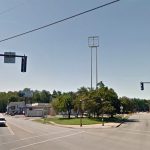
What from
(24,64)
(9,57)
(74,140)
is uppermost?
(9,57)

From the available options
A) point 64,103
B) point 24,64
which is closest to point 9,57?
point 24,64

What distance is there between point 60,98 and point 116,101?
13506 mm

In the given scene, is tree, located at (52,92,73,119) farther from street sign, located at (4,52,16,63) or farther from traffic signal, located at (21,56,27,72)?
street sign, located at (4,52,16,63)

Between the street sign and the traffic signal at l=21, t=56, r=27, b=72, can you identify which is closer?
the street sign

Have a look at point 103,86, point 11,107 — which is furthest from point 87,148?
point 11,107

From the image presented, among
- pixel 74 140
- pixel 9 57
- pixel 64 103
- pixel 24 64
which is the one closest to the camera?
pixel 9 57

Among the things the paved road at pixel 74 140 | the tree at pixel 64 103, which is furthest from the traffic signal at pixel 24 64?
the tree at pixel 64 103

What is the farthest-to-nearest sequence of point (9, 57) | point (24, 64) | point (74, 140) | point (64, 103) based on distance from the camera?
point (64, 103) < point (74, 140) < point (24, 64) < point (9, 57)

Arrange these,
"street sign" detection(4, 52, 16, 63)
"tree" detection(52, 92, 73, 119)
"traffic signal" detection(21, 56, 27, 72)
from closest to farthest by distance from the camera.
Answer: "street sign" detection(4, 52, 16, 63) < "traffic signal" detection(21, 56, 27, 72) < "tree" detection(52, 92, 73, 119)

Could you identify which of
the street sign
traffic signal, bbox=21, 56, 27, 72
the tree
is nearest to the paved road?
traffic signal, bbox=21, 56, 27, 72

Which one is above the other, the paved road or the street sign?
the street sign

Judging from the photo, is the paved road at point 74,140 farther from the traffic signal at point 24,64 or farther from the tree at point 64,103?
the tree at point 64,103

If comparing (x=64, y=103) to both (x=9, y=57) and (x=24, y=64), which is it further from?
(x=9, y=57)

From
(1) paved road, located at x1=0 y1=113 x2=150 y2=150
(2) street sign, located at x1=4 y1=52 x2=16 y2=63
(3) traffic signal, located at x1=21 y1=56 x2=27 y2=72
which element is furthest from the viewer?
(1) paved road, located at x1=0 y1=113 x2=150 y2=150
